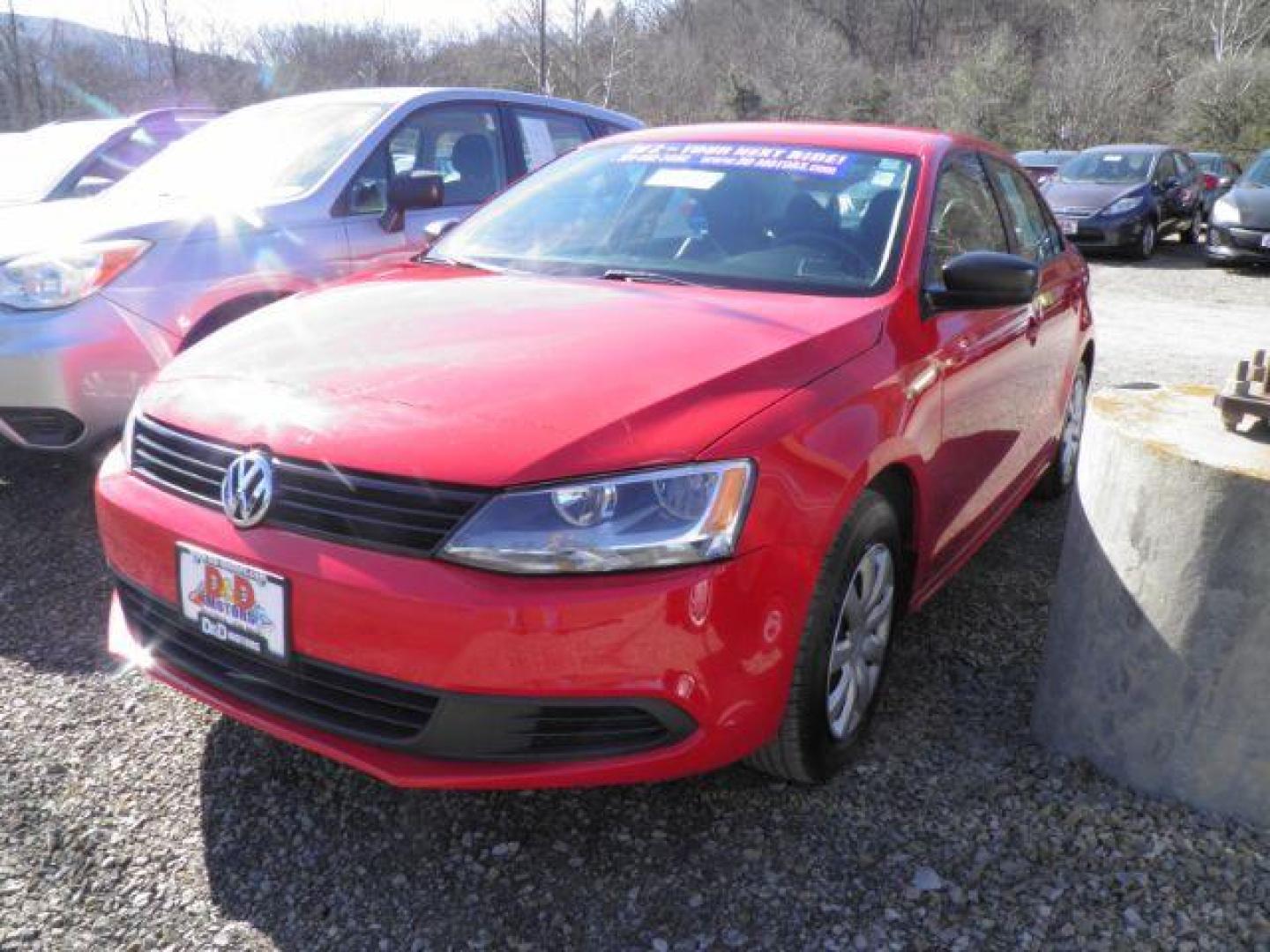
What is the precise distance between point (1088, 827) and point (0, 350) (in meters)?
3.77

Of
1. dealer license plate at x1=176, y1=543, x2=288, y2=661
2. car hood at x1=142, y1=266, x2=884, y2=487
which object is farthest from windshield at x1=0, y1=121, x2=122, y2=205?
dealer license plate at x1=176, y1=543, x2=288, y2=661

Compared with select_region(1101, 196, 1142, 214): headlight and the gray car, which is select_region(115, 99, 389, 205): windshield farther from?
select_region(1101, 196, 1142, 214): headlight

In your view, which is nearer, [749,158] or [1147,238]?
[749,158]

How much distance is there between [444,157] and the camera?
5324mm

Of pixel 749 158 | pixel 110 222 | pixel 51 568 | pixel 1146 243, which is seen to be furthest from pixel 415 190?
pixel 1146 243

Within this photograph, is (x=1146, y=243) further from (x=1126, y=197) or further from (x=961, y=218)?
(x=961, y=218)

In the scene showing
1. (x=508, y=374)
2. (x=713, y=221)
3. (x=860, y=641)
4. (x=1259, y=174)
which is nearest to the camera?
(x=508, y=374)

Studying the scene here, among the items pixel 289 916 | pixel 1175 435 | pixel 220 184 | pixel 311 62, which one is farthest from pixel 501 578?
pixel 311 62

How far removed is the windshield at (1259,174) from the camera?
13.3 metres

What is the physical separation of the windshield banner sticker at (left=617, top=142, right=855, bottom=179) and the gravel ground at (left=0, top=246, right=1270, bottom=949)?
62.3 inches

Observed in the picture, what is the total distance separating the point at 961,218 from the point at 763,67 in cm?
4387

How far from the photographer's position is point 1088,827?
229cm

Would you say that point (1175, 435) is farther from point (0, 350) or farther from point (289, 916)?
point (0, 350)

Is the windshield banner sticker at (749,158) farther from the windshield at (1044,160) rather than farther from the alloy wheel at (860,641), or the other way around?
the windshield at (1044,160)
